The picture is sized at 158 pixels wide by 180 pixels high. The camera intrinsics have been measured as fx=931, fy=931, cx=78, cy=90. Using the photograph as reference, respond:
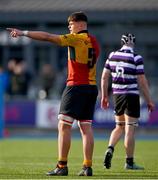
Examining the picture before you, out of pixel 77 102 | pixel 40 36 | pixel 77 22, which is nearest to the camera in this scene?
pixel 40 36

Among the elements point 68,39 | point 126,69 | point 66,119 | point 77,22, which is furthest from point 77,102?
point 126,69

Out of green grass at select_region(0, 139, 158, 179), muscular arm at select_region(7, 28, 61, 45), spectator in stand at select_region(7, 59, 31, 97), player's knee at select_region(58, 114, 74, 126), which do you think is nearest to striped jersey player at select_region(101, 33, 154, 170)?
green grass at select_region(0, 139, 158, 179)

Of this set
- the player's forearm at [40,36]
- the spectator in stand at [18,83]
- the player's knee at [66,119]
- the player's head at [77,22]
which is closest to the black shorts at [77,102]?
the player's knee at [66,119]

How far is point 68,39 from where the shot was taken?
38.3 feet

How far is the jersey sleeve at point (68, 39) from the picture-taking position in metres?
11.6

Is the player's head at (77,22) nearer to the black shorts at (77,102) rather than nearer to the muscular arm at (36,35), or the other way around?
the muscular arm at (36,35)

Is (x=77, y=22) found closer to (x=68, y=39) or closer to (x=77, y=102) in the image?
(x=68, y=39)

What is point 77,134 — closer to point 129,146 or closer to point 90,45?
point 129,146

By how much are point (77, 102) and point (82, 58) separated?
57cm

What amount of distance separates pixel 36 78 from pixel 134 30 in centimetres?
424

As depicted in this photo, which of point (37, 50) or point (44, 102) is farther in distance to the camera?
point (37, 50)

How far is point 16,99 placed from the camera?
26.2 m

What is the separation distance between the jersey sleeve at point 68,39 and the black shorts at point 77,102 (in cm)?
63

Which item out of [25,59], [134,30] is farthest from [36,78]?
[134,30]
